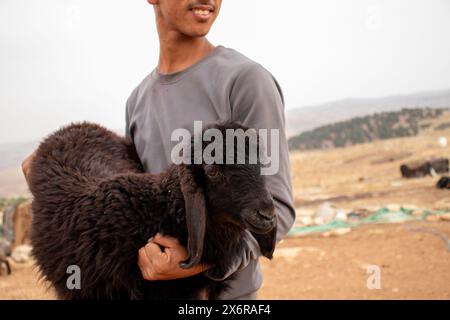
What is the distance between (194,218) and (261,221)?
237 mm

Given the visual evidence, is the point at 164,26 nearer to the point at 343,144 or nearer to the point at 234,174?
the point at 234,174

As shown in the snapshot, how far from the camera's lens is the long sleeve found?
222cm

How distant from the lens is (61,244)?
2.22 m

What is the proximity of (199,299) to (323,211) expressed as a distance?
11.6 meters

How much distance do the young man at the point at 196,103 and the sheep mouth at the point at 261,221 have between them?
288mm

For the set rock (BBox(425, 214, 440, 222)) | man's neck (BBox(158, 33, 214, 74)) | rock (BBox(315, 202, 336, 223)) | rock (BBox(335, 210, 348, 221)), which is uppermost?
man's neck (BBox(158, 33, 214, 74))

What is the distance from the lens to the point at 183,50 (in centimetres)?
262

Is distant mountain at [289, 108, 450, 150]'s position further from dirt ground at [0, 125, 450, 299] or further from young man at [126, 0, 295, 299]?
young man at [126, 0, 295, 299]

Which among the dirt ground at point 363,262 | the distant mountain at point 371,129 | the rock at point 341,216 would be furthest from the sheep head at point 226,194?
the distant mountain at point 371,129

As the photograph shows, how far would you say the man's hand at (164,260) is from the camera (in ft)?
6.37

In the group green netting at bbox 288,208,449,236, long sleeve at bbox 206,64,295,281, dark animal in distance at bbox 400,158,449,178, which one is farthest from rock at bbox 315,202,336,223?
long sleeve at bbox 206,64,295,281

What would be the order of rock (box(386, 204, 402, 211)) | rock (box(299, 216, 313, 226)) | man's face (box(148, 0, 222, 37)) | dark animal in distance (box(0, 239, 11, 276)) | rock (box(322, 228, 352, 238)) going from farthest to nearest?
rock (box(299, 216, 313, 226))
rock (box(386, 204, 402, 211))
rock (box(322, 228, 352, 238))
dark animal in distance (box(0, 239, 11, 276))
man's face (box(148, 0, 222, 37))

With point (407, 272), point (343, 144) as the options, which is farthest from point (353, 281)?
point (343, 144)

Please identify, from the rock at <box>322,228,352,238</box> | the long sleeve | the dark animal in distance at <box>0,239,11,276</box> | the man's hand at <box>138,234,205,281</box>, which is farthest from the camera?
the rock at <box>322,228,352,238</box>
